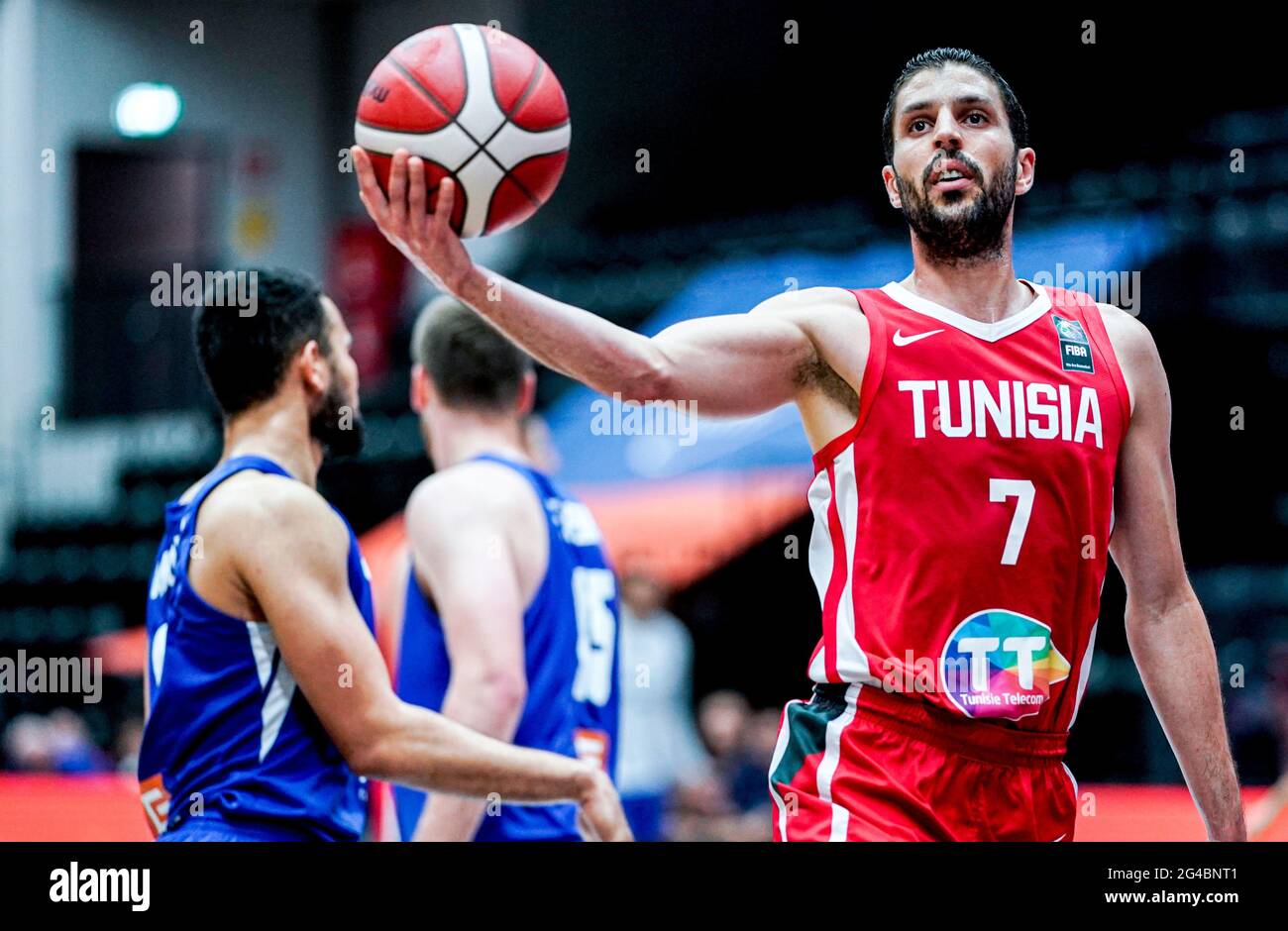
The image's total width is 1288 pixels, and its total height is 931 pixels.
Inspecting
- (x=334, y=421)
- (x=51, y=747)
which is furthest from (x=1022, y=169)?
(x=51, y=747)

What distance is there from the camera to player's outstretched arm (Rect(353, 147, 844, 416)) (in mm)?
2779

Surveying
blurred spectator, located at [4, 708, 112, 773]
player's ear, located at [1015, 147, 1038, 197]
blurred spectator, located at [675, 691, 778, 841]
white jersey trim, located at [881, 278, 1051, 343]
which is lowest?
blurred spectator, located at [4, 708, 112, 773]

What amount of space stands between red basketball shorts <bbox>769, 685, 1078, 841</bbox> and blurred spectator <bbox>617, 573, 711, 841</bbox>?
4.90m

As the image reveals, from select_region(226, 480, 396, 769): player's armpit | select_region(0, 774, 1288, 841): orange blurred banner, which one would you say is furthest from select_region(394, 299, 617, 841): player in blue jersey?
select_region(0, 774, 1288, 841): orange blurred banner

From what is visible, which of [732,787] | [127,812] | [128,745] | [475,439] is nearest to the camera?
[475,439]

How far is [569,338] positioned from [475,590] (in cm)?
138

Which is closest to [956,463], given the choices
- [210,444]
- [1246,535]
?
[1246,535]

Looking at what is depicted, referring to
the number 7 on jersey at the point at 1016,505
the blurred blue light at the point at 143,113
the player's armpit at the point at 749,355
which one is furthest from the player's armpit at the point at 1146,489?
the blurred blue light at the point at 143,113

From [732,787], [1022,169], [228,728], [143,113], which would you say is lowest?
[732,787]

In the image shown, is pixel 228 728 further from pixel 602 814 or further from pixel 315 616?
pixel 602 814

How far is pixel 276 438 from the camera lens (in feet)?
11.8

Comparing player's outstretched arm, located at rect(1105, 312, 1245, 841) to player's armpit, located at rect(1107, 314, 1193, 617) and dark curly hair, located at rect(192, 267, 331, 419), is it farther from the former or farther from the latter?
dark curly hair, located at rect(192, 267, 331, 419)
